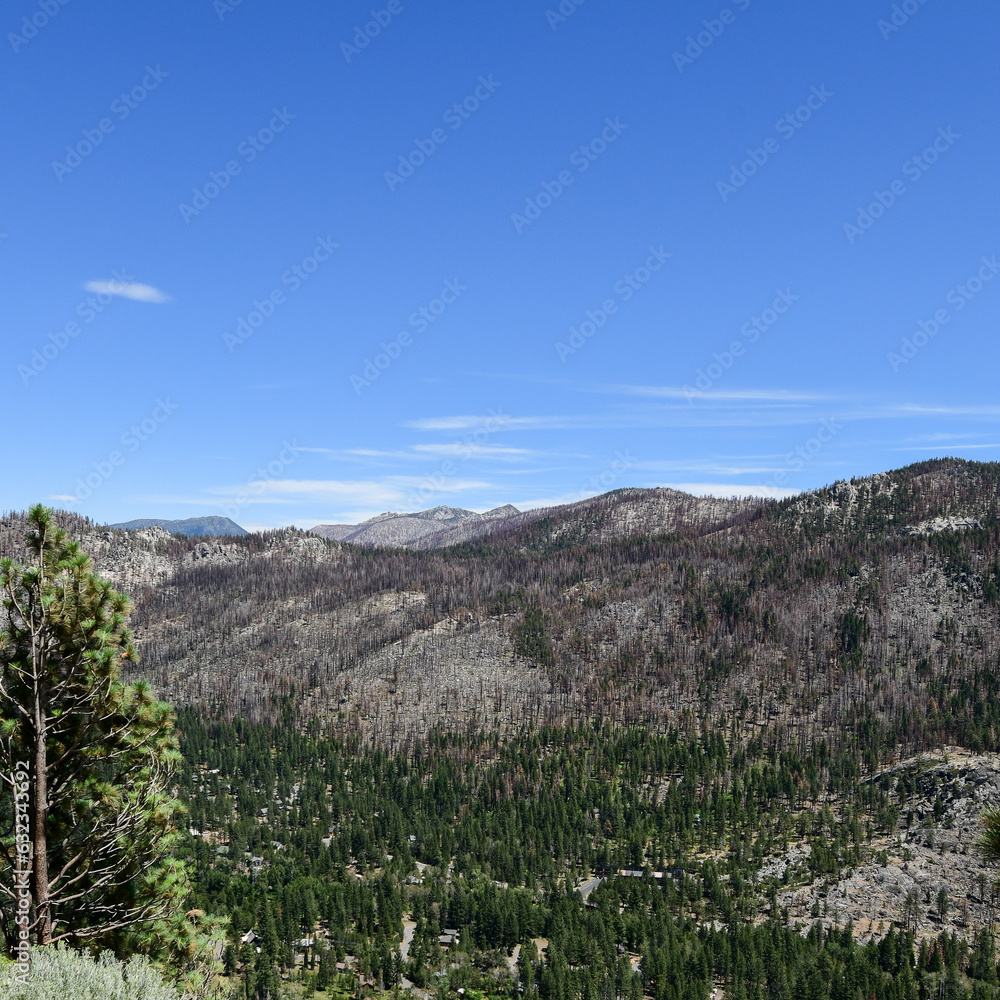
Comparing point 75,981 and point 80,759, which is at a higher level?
point 80,759

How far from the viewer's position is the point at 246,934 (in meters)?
151

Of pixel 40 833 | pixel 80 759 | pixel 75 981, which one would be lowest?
Result: pixel 75 981

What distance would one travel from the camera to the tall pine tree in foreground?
25.6m

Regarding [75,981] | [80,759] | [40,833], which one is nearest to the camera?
[75,981]

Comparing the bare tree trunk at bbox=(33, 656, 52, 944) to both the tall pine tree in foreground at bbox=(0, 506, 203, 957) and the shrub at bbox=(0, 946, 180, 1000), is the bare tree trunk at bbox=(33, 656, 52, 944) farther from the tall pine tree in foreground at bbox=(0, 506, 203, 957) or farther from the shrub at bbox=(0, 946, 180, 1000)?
the shrub at bbox=(0, 946, 180, 1000)

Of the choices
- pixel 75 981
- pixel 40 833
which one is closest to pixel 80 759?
pixel 40 833

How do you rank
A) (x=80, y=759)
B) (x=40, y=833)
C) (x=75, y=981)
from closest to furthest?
(x=75, y=981), (x=40, y=833), (x=80, y=759)

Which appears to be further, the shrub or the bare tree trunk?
the bare tree trunk

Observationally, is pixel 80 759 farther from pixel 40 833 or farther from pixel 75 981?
pixel 75 981

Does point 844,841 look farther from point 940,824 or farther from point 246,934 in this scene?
point 246,934

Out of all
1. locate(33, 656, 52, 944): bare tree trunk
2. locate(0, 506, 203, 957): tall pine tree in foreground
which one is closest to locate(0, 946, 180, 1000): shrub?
locate(33, 656, 52, 944): bare tree trunk

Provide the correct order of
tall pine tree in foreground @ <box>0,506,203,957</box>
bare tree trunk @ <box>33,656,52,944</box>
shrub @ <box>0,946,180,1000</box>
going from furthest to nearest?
1. tall pine tree in foreground @ <box>0,506,203,957</box>
2. bare tree trunk @ <box>33,656,52,944</box>
3. shrub @ <box>0,946,180,1000</box>

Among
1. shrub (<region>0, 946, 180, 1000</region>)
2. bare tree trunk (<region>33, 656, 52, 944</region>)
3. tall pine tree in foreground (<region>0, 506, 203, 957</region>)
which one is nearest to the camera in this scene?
shrub (<region>0, 946, 180, 1000</region>)

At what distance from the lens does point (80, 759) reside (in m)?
27.4
